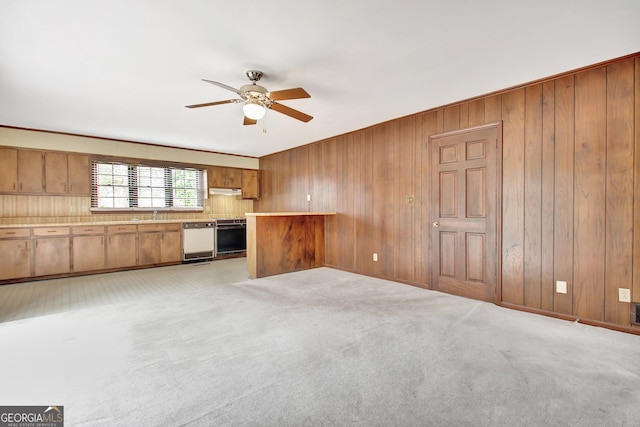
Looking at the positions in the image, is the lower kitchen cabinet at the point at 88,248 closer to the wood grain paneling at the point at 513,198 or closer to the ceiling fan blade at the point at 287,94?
the ceiling fan blade at the point at 287,94

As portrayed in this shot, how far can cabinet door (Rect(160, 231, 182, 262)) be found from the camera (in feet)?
19.1

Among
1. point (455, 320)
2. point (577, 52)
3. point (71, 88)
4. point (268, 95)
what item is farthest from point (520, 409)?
point (71, 88)

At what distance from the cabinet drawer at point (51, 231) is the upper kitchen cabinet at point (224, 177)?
279 cm

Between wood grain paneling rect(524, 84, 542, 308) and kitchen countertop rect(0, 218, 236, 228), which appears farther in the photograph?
kitchen countertop rect(0, 218, 236, 228)

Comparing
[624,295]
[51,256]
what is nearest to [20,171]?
[51,256]

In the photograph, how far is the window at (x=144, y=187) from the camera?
5.56 metres

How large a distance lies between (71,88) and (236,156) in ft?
13.7

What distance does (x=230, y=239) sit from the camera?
6828 mm

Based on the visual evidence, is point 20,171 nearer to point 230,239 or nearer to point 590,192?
point 230,239

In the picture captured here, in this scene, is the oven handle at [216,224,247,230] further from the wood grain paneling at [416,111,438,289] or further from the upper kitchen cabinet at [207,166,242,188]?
the wood grain paneling at [416,111,438,289]

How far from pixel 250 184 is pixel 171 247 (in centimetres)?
249

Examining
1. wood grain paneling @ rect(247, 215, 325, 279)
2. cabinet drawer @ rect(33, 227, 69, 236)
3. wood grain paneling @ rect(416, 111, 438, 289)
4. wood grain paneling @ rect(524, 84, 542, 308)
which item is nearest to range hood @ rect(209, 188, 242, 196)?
wood grain paneling @ rect(247, 215, 325, 279)

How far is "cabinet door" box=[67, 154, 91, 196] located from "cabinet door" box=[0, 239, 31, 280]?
1.12 m

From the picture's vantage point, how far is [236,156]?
288 inches
